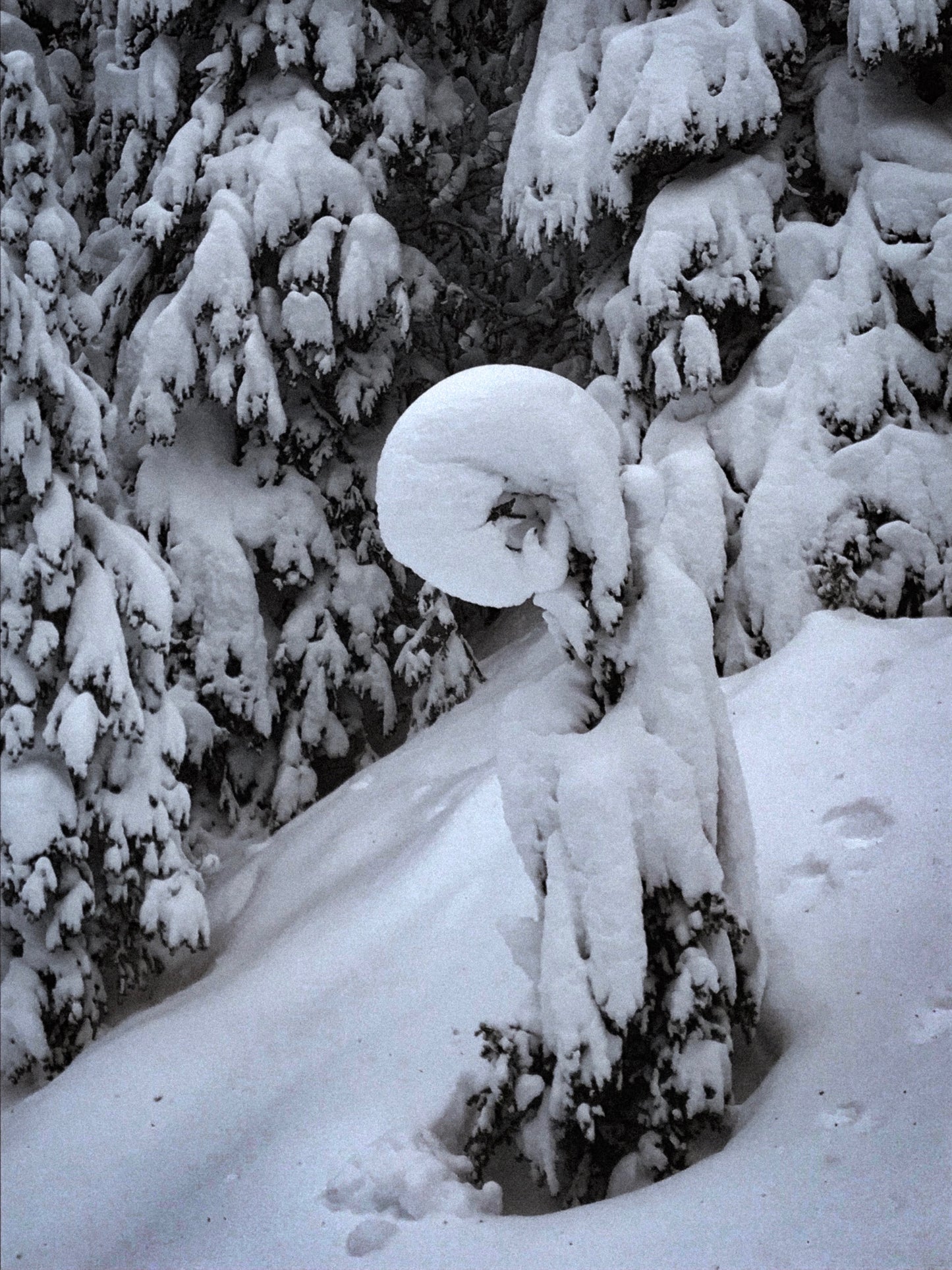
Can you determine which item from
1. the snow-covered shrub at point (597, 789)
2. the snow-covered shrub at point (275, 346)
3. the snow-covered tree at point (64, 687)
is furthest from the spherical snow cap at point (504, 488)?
the snow-covered shrub at point (275, 346)

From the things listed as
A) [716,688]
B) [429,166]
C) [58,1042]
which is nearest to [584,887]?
[716,688]

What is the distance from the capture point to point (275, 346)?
8344 millimetres

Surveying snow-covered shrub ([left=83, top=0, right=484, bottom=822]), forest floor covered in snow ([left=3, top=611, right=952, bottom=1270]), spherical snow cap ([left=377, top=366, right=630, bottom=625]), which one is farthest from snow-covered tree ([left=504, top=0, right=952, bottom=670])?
spherical snow cap ([left=377, top=366, right=630, bottom=625])

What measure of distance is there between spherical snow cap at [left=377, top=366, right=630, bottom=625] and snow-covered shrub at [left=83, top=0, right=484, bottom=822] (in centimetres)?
523

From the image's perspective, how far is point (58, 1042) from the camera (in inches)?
253

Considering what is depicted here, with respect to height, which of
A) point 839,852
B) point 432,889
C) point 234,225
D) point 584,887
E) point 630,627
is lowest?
point 432,889

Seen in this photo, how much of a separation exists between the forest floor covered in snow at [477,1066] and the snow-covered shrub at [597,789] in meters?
0.25

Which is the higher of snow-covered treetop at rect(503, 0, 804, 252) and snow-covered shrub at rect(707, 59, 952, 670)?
snow-covered treetop at rect(503, 0, 804, 252)

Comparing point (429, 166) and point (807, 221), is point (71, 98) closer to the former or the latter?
point (429, 166)

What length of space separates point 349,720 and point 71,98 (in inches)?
284

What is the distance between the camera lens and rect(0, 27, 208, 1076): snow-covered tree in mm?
6289

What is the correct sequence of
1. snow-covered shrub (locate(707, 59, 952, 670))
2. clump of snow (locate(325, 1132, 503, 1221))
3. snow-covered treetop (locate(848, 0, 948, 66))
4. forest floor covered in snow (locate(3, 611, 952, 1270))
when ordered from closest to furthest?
forest floor covered in snow (locate(3, 611, 952, 1270)) → clump of snow (locate(325, 1132, 503, 1221)) → snow-covered treetop (locate(848, 0, 948, 66)) → snow-covered shrub (locate(707, 59, 952, 670))

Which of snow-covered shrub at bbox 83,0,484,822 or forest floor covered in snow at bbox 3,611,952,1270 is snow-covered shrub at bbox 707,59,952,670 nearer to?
forest floor covered in snow at bbox 3,611,952,1270

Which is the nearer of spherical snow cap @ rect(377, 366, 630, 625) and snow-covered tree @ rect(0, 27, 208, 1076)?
spherical snow cap @ rect(377, 366, 630, 625)
